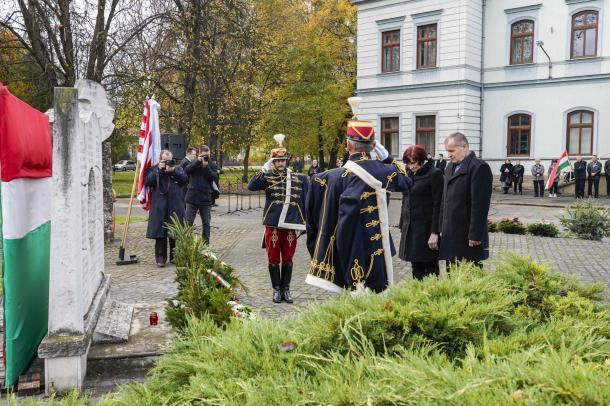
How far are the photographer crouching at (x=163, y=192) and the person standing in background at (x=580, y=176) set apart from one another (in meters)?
21.1

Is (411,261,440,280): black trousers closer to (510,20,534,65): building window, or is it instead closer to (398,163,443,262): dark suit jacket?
(398,163,443,262): dark suit jacket

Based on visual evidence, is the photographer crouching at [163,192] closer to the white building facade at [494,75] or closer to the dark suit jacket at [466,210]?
the dark suit jacket at [466,210]

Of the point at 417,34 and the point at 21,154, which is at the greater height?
the point at 417,34

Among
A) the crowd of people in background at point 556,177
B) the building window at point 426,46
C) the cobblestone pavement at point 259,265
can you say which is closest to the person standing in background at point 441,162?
the crowd of people in background at point 556,177

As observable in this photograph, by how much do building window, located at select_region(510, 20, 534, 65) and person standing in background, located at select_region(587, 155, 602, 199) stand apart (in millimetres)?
6309

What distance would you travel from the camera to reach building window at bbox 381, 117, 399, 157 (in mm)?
32719

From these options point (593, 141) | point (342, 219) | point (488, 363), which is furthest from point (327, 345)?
point (593, 141)

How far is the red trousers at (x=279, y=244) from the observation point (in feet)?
24.1

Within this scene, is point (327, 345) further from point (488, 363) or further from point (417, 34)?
point (417, 34)

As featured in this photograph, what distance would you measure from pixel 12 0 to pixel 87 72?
2.12m

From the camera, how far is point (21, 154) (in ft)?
14.4

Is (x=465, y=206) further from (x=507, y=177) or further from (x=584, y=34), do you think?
(x=584, y=34)

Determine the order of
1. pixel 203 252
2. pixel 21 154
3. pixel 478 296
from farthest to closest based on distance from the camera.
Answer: pixel 203 252
pixel 21 154
pixel 478 296

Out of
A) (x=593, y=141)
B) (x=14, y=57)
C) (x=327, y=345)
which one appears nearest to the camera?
(x=327, y=345)
